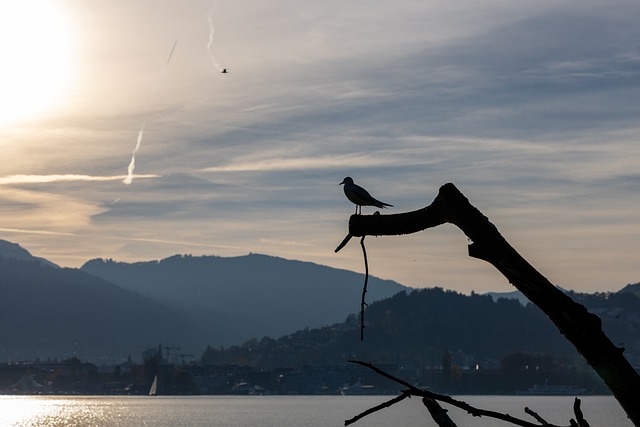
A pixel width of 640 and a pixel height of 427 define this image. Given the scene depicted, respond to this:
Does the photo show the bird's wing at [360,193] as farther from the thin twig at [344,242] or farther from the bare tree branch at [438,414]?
the bare tree branch at [438,414]

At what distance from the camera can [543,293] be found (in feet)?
14.4

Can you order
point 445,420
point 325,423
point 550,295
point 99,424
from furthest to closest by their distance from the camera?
1. point 99,424
2. point 325,423
3. point 445,420
4. point 550,295

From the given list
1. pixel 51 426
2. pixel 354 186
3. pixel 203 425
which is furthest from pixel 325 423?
pixel 354 186

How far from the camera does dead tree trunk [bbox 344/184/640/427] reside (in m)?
4.15

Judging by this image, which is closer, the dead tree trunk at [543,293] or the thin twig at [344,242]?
the dead tree trunk at [543,293]

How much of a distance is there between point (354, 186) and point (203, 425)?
602ft

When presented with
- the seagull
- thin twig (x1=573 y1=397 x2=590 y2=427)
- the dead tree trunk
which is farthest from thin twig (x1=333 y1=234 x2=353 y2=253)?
the seagull

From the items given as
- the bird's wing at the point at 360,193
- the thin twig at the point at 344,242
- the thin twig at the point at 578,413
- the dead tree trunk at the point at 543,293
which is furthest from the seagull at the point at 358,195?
the thin twig at the point at 578,413

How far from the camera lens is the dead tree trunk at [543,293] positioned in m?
4.15

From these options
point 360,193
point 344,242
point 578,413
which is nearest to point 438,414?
point 578,413

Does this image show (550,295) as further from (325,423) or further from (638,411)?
(325,423)

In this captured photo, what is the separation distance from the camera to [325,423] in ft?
607

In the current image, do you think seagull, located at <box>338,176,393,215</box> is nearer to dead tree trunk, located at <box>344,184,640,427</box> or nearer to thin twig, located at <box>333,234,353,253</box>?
thin twig, located at <box>333,234,353,253</box>

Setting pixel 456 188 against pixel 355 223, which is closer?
pixel 456 188
